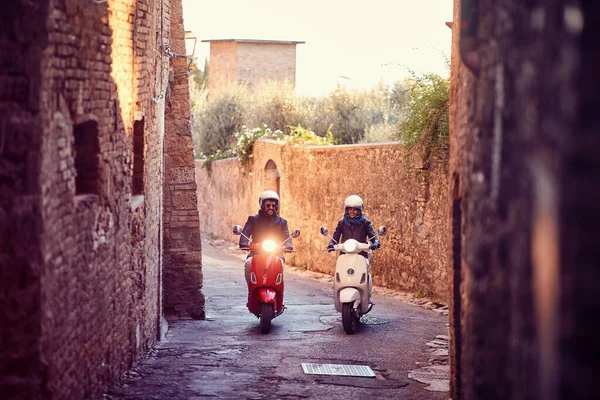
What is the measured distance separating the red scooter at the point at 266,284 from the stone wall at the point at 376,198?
153 inches

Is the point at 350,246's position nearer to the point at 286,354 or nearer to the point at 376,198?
the point at 286,354

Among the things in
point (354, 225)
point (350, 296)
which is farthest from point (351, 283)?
point (354, 225)

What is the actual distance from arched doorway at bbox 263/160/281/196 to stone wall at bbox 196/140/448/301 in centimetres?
3

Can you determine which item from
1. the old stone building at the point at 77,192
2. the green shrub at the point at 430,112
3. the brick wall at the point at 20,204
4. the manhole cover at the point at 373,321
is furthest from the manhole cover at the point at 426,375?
the green shrub at the point at 430,112

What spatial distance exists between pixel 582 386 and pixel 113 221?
554cm

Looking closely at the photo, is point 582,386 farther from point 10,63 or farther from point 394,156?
point 394,156

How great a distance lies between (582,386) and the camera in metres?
3.01

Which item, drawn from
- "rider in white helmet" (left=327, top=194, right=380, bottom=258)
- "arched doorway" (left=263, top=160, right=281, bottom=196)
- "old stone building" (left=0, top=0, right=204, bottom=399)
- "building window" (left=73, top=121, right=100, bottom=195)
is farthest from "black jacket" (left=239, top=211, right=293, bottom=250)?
"arched doorway" (left=263, top=160, right=281, bottom=196)

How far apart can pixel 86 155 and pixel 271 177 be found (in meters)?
16.8

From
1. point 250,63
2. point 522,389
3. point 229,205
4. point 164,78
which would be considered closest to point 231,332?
point 164,78

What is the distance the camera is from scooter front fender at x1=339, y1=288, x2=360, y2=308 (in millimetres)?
11312

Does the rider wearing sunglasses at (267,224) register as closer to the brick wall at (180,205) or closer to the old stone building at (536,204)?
the brick wall at (180,205)

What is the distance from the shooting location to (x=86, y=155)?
7.26 m

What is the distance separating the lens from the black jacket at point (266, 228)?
12.3m
